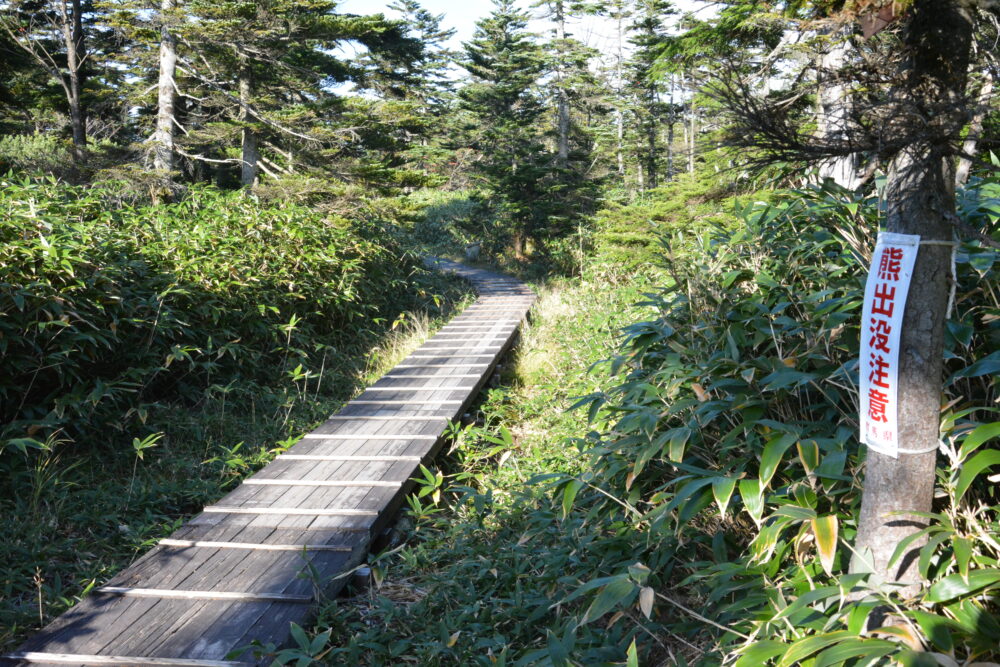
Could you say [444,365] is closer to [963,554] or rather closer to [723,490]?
[723,490]

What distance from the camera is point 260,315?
6414 millimetres

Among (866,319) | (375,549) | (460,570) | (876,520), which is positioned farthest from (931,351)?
(375,549)

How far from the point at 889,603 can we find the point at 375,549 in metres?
2.87

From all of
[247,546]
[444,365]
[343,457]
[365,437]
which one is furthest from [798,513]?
[444,365]

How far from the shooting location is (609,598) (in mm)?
1979

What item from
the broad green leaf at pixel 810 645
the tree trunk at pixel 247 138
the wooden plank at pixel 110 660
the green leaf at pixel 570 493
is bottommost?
the wooden plank at pixel 110 660

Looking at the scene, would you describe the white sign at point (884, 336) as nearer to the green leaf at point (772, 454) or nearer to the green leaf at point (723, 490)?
the green leaf at point (772, 454)

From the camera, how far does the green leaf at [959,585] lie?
158 cm

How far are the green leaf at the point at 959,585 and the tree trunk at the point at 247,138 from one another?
1055 cm

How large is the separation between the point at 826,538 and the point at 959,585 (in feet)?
1.06

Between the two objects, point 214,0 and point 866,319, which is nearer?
point 866,319

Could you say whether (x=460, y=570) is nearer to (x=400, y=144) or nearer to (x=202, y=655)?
(x=202, y=655)

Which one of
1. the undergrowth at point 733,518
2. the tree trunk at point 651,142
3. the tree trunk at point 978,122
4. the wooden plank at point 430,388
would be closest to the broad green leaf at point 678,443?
the undergrowth at point 733,518

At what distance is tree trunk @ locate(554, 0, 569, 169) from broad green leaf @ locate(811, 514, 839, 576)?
15.6 m
